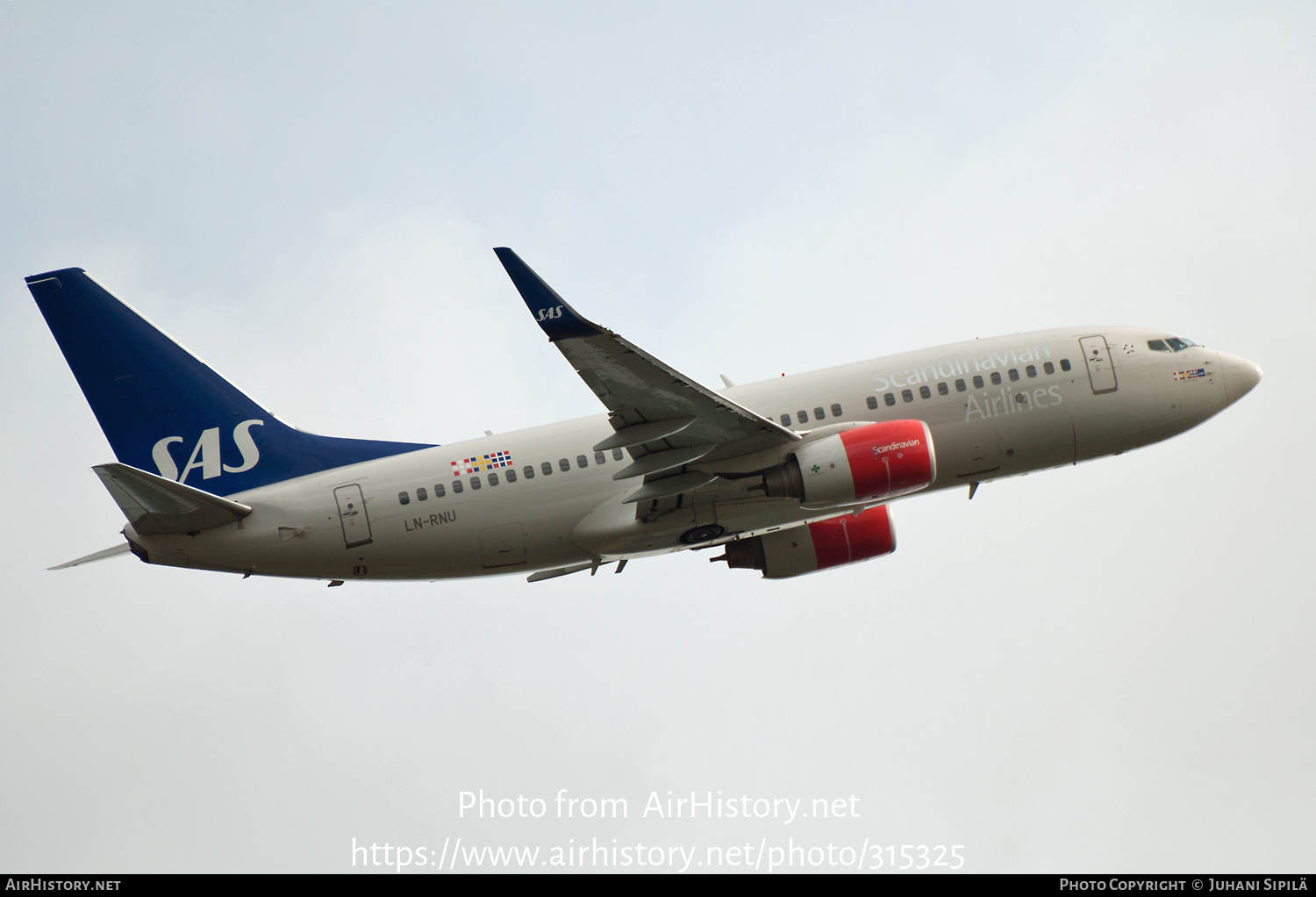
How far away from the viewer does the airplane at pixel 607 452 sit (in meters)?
31.1

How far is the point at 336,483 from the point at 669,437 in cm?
923

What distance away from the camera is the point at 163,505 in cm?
3022

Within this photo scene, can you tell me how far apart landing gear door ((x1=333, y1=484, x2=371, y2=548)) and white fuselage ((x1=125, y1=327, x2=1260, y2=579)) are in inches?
1.8

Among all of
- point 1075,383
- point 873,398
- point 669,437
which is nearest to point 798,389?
point 873,398

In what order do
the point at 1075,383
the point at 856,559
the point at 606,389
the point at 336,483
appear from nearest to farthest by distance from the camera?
1. the point at 606,389
2. the point at 336,483
3. the point at 1075,383
4. the point at 856,559

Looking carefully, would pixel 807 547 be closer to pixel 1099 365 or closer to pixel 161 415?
pixel 1099 365

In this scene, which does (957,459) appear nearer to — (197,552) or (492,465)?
(492,465)

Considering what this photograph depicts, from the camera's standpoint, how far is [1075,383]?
114ft

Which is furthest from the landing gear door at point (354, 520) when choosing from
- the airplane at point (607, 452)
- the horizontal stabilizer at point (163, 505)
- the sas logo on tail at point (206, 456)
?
the sas logo on tail at point (206, 456)

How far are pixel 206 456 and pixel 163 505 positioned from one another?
416 centimetres

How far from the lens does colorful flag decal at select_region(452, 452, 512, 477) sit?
33.0 meters

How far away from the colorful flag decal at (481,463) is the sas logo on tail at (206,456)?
19.6 ft

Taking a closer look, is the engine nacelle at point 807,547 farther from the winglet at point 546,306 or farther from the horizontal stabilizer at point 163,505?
the horizontal stabilizer at point 163,505

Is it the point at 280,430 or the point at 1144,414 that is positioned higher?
the point at 280,430
